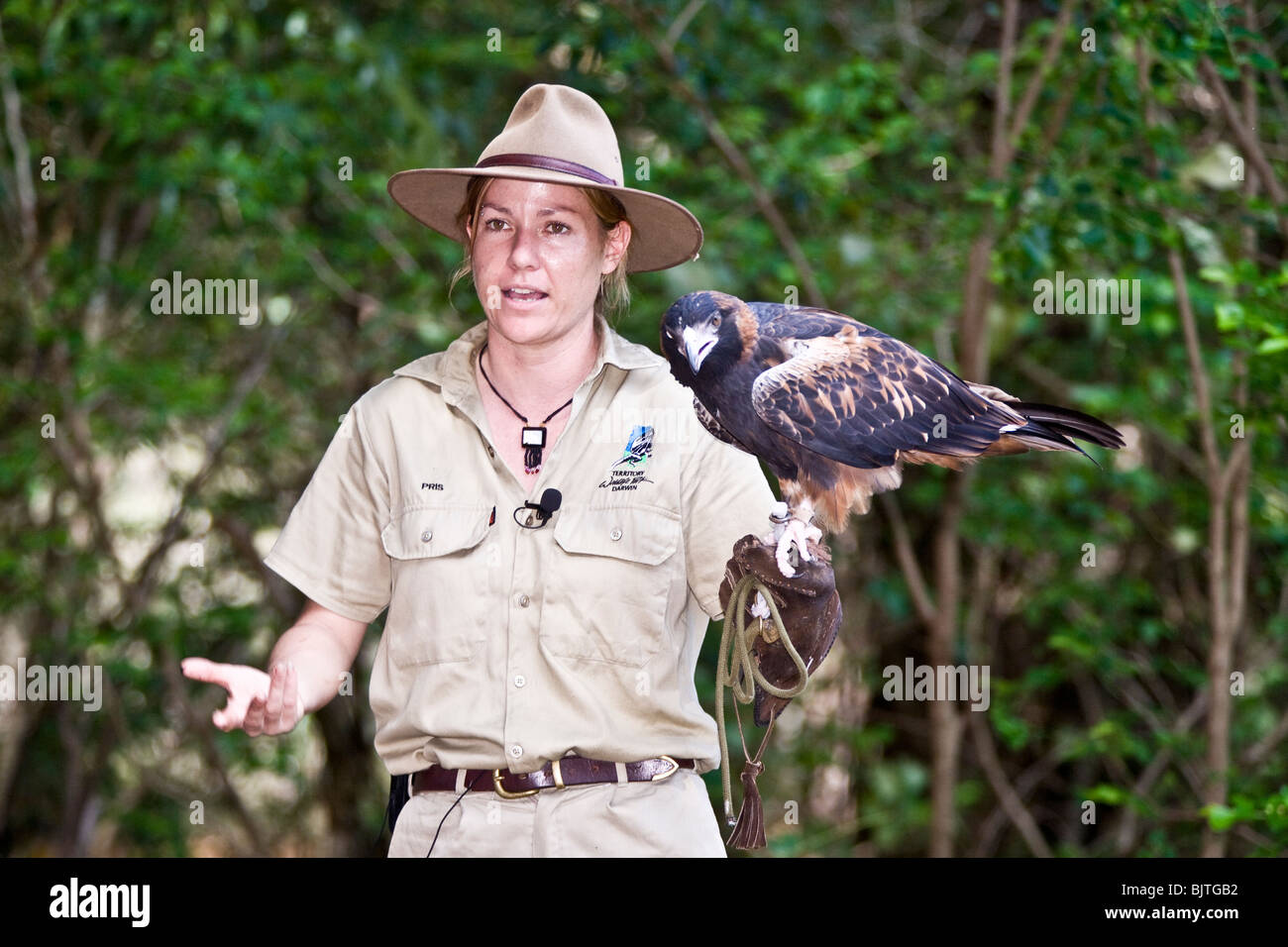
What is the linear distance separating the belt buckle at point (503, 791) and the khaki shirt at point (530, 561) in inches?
1.2

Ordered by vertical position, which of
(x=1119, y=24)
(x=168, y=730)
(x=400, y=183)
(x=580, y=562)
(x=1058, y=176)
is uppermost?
(x=1119, y=24)

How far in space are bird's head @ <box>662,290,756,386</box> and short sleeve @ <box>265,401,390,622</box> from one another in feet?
2.26

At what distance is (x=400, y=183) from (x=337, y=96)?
376cm

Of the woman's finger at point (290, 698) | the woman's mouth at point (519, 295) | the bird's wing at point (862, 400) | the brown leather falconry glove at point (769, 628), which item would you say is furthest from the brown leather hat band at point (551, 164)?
the woman's finger at point (290, 698)

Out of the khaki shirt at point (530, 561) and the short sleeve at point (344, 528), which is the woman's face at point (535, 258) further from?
the short sleeve at point (344, 528)

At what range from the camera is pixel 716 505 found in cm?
249

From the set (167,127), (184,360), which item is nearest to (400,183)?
(167,127)

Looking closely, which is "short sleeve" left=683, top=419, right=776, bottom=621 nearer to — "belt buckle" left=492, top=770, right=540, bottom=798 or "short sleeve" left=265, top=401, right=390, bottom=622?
"belt buckle" left=492, top=770, right=540, bottom=798

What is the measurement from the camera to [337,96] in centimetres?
608

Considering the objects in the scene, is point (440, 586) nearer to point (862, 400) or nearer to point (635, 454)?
point (635, 454)

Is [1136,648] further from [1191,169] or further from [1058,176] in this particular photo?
[1058,176]

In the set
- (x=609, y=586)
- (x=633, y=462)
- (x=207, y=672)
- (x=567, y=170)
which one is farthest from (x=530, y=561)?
(x=567, y=170)

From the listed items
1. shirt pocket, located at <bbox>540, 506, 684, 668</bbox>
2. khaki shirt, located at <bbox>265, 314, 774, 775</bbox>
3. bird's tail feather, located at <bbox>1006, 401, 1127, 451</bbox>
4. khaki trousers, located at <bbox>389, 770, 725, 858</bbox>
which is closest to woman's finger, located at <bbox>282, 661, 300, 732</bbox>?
khaki shirt, located at <bbox>265, 314, 774, 775</bbox>

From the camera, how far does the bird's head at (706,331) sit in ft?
7.29
